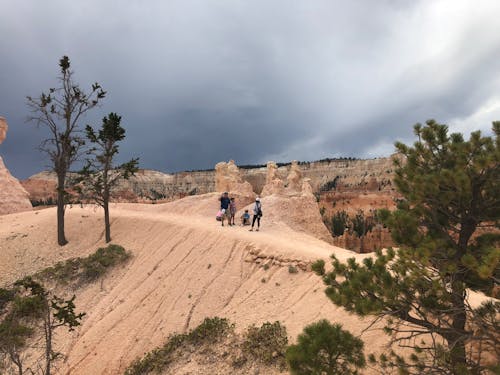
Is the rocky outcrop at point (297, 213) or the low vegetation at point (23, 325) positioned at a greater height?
the rocky outcrop at point (297, 213)

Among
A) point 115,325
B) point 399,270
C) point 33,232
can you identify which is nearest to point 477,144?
point 399,270

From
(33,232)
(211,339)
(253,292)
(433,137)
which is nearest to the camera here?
(433,137)

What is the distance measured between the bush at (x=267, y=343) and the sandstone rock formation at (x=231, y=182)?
17.3m

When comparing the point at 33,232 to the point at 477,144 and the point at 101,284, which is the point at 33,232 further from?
the point at 477,144

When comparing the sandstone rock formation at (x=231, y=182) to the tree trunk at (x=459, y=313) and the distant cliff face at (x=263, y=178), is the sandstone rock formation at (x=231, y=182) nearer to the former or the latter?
the tree trunk at (x=459, y=313)

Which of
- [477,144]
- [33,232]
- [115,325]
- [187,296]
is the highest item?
[477,144]

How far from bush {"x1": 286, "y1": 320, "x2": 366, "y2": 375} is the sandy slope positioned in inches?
104

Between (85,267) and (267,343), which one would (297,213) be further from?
(267,343)

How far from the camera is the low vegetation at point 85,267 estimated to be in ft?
47.0

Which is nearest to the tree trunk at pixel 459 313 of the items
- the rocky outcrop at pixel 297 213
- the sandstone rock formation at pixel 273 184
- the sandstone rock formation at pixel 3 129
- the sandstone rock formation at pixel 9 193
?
the rocky outcrop at pixel 297 213

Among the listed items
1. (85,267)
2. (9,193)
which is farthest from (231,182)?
(9,193)

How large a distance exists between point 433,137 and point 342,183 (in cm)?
9491

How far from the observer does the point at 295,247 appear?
40.7 feet

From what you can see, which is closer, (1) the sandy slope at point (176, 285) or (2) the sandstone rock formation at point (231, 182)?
(1) the sandy slope at point (176, 285)
